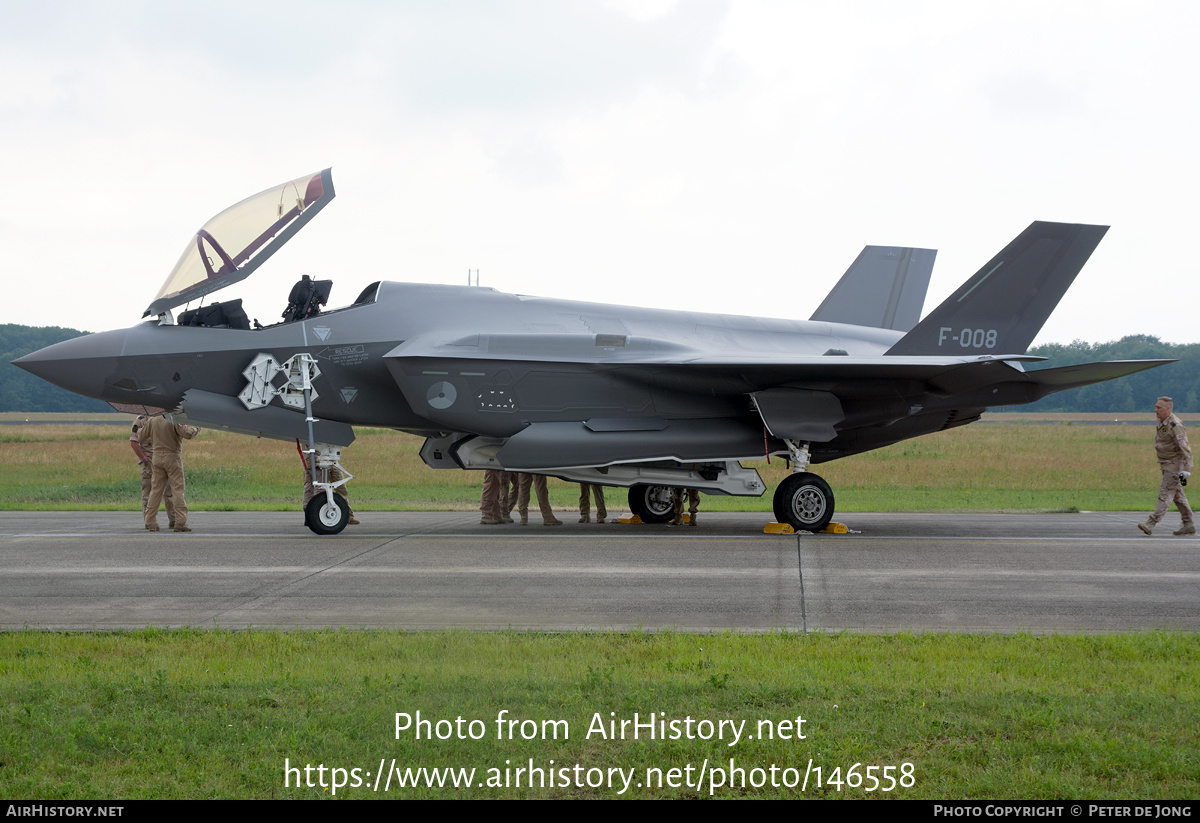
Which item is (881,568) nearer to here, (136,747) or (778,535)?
(778,535)

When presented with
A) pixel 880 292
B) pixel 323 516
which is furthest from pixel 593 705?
pixel 880 292

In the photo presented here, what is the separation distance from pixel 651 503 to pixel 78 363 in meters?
8.54

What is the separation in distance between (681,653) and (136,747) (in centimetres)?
315

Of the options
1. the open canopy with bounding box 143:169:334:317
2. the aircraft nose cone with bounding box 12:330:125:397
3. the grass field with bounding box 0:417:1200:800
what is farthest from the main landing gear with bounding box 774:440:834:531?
the aircraft nose cone with bounding box 12:330:125:397

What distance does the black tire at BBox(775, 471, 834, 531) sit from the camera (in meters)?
13.8

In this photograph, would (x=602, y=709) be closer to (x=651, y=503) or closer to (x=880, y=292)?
(x=651, y=503)

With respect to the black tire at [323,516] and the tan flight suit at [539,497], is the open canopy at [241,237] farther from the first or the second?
the tan flight suit at [539,497]

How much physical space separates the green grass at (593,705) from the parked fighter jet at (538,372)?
6.93 meters

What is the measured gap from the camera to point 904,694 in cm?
516

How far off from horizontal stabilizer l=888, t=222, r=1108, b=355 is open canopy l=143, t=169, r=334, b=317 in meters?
8.76

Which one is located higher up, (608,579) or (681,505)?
(681,505)

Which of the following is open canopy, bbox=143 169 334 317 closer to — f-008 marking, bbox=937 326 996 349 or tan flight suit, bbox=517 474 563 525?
tan flight suit, bbox=517 474 563 525

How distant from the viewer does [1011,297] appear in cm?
1468

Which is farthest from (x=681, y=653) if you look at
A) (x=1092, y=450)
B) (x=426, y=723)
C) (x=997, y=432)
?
(x=997, y=432)
